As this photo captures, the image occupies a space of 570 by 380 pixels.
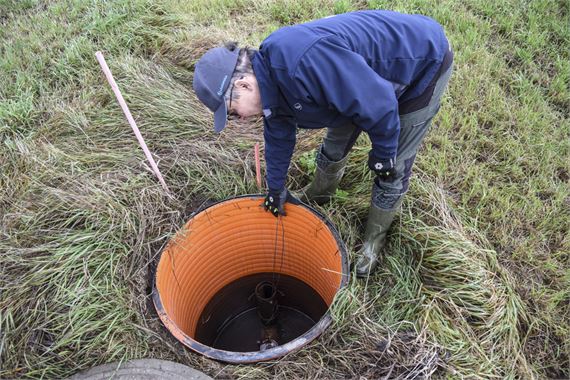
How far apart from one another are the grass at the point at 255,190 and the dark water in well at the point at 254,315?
26.3 inches

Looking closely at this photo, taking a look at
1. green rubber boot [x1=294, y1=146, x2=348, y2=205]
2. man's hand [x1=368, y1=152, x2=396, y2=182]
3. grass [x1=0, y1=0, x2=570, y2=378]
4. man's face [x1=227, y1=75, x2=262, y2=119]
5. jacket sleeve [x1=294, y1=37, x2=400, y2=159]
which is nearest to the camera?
jacket sleeve [x1=294, y1=37, x2=400, y2=159]

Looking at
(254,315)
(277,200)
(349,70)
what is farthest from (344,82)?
(254,315)

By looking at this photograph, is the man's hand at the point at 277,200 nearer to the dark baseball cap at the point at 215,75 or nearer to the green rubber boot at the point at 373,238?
the green rubber boot at the point at 373,238

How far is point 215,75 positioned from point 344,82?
0.47 meters

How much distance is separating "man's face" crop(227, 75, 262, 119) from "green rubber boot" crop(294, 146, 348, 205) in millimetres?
781

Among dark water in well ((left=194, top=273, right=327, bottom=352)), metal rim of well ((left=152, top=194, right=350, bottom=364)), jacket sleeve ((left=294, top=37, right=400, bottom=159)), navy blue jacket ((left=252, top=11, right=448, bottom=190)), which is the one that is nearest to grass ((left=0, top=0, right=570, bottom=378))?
metal rim of well ((left=152, top=194, right=350, bottom=364))

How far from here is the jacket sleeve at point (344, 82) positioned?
148 cm

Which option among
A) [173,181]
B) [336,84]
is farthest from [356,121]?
[173,181]

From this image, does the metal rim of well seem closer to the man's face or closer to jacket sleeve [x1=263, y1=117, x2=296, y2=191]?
jacket sleeve [x1=263, y1=117, x2=296, y2=191]

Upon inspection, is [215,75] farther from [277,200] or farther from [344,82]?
[277,200]

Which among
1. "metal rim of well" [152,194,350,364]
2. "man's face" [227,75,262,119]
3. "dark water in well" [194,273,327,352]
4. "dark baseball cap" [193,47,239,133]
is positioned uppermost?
"dark baseball cap" [193,47,239,133]

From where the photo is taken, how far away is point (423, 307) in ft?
6.77

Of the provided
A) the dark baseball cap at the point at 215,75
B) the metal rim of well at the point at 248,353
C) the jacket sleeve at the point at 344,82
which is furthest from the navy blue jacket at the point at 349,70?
the metal rim of well at the point at 248,353

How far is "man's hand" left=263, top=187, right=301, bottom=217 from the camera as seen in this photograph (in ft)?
7.28
